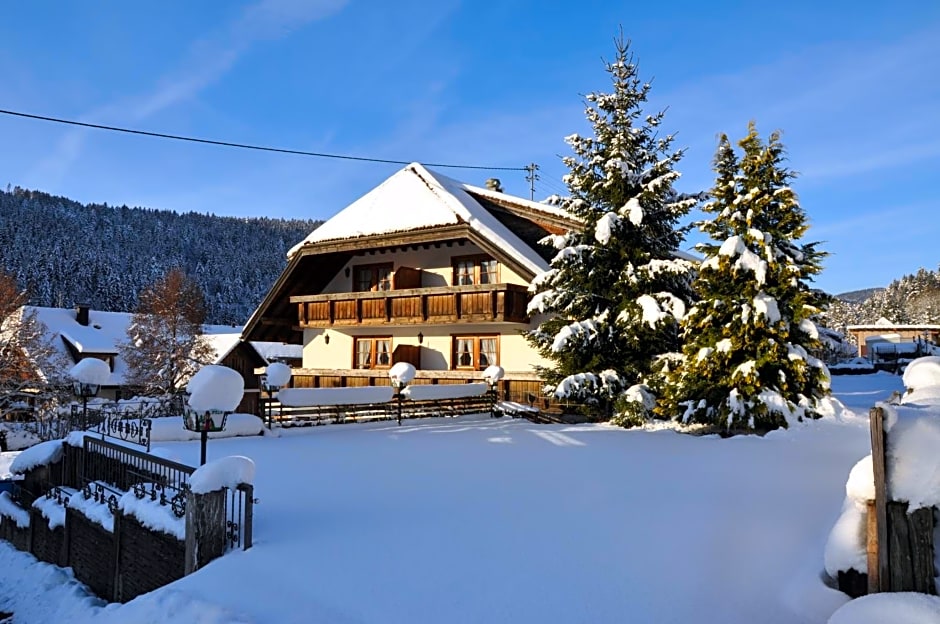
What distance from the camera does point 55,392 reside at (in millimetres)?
28031

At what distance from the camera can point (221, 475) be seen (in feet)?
22.4

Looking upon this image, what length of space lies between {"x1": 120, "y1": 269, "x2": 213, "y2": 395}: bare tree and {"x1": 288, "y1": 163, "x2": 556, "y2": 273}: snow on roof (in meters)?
18.4

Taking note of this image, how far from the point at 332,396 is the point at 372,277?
9.04m

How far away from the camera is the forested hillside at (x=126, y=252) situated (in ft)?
264

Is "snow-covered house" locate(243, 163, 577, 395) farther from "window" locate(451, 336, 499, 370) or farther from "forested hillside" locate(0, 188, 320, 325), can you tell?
"forested hillside" locate(0, 188, 320, 325)

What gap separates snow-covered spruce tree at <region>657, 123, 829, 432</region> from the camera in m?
14.0

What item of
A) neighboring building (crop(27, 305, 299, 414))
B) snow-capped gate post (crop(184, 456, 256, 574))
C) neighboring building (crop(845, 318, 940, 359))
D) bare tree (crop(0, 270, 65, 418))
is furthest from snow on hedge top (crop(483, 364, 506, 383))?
neighboring building (crop(845, 318, 940, 359))

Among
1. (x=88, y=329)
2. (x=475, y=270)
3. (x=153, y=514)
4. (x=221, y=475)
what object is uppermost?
(x=475, y=270)

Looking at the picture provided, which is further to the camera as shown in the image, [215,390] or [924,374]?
[215,390]

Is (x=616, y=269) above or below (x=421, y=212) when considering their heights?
below

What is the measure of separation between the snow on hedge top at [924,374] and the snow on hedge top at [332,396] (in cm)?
1306

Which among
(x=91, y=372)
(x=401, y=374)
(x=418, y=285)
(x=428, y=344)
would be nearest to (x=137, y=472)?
(x=91, y=372)

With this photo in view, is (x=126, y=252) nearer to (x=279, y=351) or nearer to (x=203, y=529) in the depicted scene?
(x=279, y=351)

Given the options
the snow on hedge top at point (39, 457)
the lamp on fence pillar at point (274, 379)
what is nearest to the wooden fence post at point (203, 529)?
the snow on hedge top at point (39, 457)
